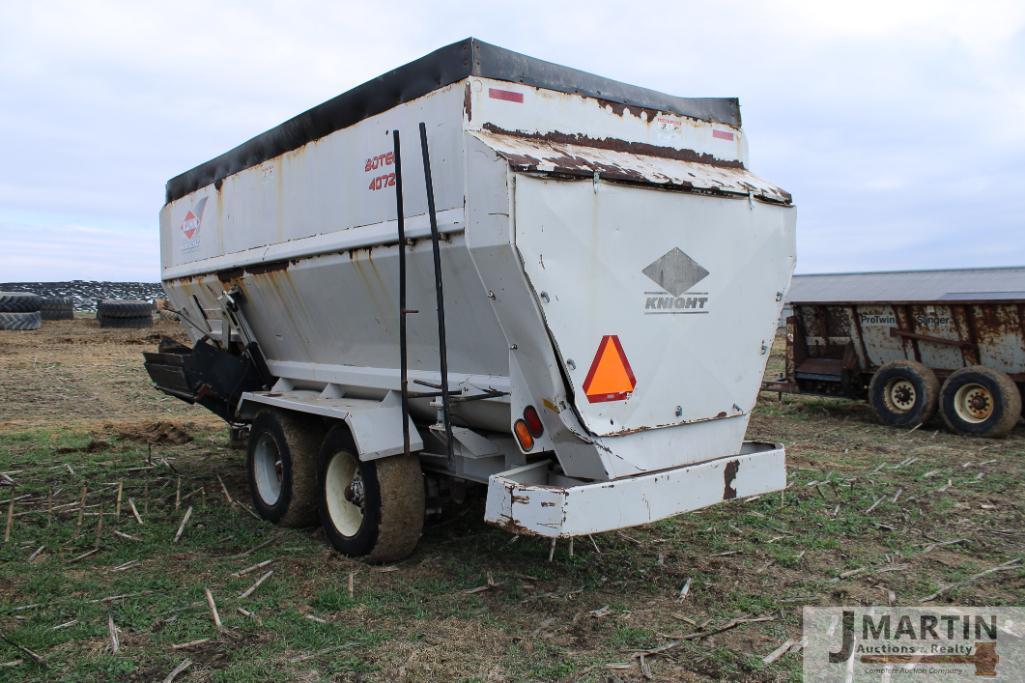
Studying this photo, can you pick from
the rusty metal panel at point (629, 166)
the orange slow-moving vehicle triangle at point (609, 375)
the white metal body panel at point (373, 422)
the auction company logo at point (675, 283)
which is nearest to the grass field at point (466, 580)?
the white metal body panel at point (373, 422)

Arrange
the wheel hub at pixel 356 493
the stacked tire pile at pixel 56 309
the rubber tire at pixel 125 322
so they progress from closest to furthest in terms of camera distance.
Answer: the wheel hub at pixel 356 493 → the rubber tire at pixel 125 322 → the stacked tire pile at pixel 56 309

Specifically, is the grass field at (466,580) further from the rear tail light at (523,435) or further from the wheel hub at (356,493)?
the rear tail light at (523,435)

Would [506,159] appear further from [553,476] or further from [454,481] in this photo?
[454,481]

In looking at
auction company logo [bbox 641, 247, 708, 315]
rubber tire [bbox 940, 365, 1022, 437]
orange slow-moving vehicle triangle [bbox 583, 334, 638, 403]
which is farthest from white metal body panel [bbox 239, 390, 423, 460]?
rubber tire [bbox 940, 365, 1022, 437]

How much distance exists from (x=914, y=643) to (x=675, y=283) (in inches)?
87.1

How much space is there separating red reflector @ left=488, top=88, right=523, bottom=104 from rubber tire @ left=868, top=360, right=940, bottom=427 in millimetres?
8303

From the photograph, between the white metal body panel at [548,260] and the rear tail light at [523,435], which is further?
the rear tail light at [523,435]

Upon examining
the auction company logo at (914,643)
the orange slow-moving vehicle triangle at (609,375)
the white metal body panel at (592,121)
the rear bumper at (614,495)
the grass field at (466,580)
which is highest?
the white metal body panel at (592,121)

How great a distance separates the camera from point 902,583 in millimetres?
4934

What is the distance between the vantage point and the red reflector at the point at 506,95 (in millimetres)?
4367

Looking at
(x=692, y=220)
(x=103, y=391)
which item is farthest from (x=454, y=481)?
(x=103, y=391)

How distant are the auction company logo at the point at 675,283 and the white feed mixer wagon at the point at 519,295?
0.01m

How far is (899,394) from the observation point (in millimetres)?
11031

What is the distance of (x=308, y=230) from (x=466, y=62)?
2059mm
